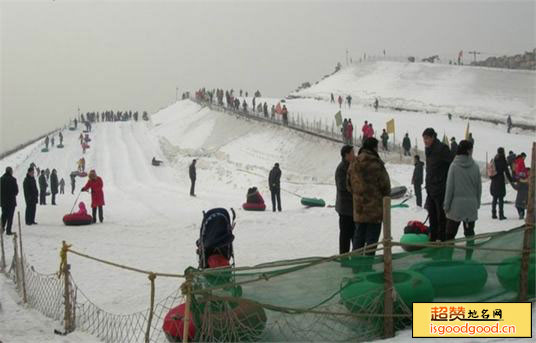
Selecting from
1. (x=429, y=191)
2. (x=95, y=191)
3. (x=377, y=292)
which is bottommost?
(x=95, y=191)

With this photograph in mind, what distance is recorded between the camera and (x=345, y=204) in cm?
791

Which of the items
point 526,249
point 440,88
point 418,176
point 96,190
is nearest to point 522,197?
point 418,176

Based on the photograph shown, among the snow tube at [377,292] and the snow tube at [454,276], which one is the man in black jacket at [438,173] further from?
the snow tube at [377,292]

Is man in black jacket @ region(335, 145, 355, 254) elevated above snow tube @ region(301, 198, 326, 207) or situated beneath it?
elevated above

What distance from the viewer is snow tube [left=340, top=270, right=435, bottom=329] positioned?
5.09 metres

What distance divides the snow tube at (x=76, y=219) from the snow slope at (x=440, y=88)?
3788 centimetres

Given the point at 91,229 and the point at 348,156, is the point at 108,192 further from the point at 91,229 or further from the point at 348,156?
the point at 348,156

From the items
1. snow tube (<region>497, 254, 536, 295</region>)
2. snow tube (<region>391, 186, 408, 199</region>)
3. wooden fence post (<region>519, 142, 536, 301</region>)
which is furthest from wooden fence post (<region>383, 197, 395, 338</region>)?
snow tube (<region>391, 186, 408, 199</region>)

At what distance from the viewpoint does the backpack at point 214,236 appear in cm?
655

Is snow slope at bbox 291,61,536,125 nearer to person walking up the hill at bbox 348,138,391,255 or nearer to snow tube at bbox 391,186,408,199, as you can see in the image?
snow tube at bbox 391,186,408,199

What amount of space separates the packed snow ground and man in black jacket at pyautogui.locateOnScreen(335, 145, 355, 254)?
7.90 ft

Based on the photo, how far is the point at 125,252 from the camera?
37.8 ft

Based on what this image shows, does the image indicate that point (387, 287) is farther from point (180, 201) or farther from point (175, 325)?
point (180, 201)

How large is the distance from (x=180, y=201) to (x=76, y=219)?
7.46m
